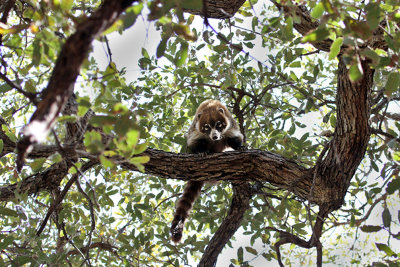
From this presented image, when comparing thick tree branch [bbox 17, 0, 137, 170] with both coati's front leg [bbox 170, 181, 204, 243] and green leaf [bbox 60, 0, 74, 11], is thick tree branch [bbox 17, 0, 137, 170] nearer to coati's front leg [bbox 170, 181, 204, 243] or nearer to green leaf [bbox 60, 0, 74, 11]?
green leaf [bbox 60, 0, 74, 11]

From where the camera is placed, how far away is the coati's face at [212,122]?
5.46 meters

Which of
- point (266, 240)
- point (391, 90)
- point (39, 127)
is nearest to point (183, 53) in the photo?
point (391, 90)

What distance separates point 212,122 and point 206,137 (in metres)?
0.37

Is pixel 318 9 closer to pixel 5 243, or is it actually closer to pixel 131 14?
pixel 131 14

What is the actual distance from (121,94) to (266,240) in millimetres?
2452

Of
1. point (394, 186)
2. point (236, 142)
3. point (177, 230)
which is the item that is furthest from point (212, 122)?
point (394, 186)

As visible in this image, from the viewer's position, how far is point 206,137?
5355mm

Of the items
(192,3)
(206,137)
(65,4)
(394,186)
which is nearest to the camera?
(192,3)

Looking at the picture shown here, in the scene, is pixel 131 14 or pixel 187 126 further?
pixel 187 126

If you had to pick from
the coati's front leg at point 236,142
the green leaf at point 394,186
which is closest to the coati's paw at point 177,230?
the coati's front leg at point 236,142

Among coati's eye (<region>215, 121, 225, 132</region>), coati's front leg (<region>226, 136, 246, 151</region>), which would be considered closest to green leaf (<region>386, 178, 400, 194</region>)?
coati's front leg (<region>226, 136, 246, 151</region>)

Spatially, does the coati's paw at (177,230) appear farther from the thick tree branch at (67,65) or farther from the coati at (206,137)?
Result: the thick tree branch at (67,65)

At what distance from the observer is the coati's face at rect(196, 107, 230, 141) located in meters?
5.46

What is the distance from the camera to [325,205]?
3.60 metres
